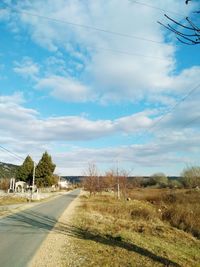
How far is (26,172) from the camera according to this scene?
8981 centimetres

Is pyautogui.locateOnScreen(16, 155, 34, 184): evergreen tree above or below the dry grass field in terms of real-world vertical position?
above

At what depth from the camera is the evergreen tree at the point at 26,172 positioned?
3526 inches

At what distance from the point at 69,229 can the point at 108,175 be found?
61983 millimetres

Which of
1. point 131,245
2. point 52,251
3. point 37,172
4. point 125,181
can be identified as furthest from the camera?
point 37,172

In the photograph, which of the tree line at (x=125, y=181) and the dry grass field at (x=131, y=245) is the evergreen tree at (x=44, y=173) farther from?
the dry grass field at (x=131, y=245)

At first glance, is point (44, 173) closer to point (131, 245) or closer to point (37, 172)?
point (37, 172)

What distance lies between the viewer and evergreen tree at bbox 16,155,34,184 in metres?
89.6

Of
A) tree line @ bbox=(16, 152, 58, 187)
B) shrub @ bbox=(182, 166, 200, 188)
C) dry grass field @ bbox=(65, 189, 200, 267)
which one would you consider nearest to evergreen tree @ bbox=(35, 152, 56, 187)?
tree line @ bbox=(16, 152, 58, 187)

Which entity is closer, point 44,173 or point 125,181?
point 125,181

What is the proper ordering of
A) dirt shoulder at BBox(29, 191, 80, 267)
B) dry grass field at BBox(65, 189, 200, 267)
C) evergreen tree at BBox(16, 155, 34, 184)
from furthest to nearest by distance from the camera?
evergreen tree at BBox(16, 155, 34, 184) < dry grass field at BBox(65, 189, 200, 267) < dirt shoulder at BBox(29, 191, 80, 267)

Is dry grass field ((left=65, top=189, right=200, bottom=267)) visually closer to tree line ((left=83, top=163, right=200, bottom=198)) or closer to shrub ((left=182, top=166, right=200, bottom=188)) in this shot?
tree line ((left=83, top=163, right=200, bottom=198))

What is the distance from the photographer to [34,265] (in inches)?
374

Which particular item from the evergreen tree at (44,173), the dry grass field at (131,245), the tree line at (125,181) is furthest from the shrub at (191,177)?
the dry grass field at (131,245)

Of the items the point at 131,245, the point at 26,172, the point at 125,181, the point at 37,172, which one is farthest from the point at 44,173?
the point at 131,245
